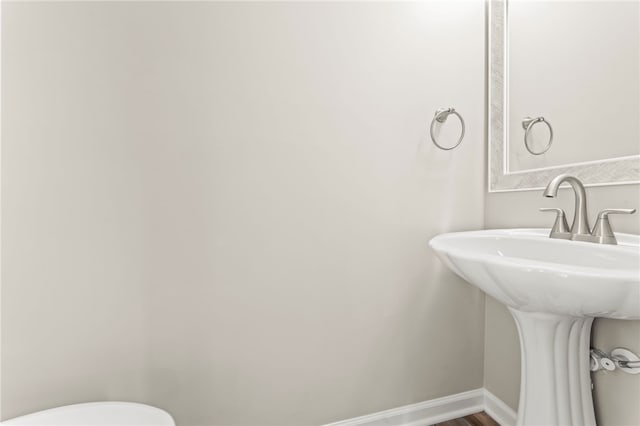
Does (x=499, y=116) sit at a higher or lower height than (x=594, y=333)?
higher

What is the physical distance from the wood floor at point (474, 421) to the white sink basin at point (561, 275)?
0.72 m

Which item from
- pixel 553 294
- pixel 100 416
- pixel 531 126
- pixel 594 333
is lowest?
pixel 100 416

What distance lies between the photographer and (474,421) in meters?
1.29

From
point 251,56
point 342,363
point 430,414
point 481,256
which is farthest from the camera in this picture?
point 430,414

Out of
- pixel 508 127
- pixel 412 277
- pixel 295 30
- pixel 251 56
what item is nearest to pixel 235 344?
pixel 412 277

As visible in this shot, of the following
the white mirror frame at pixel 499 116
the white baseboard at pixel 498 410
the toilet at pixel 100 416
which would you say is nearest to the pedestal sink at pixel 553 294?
the white mirror frame at pixel 499 116

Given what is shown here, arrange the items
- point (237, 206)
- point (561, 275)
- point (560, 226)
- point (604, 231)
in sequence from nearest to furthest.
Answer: point (561, 275) < point (604, 231) < point (560, 226) < point (237, 206)

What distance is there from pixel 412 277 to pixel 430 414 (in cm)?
54

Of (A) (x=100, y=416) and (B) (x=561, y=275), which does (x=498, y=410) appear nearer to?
(B) (x=561, y=275)

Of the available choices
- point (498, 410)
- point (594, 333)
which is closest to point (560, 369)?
point (594, 333)

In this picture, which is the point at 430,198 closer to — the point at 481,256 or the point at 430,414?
the point at 481,256

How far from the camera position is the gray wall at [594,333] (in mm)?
871

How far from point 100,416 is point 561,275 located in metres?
1.15

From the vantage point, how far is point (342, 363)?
46.8 inches
